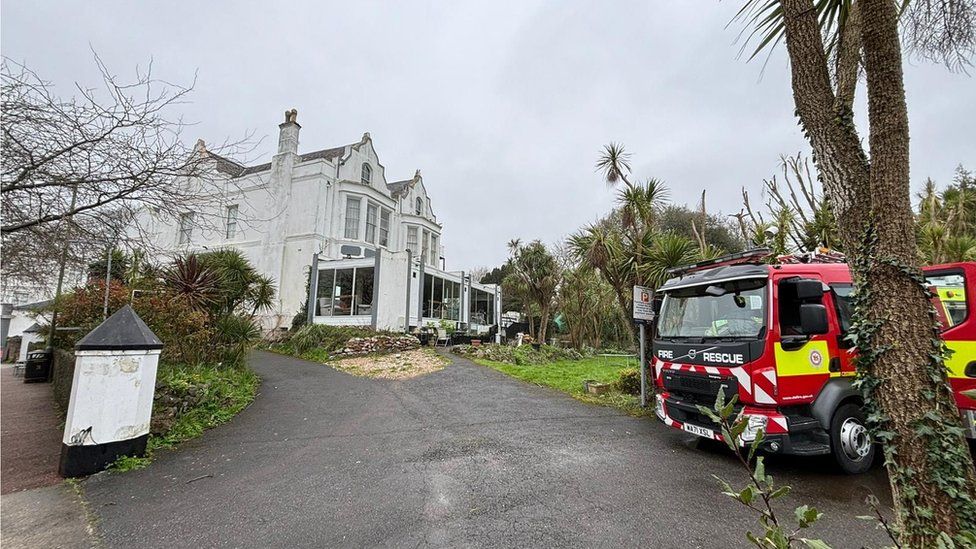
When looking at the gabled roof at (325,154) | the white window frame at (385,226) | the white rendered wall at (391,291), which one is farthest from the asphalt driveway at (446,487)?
the gabled roof at (325,154)

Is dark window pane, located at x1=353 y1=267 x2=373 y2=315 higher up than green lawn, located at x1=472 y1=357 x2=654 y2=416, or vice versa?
dark window pane, located at x1=353 y1=267 x2=373 y2=315

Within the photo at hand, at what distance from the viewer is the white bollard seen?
14.6 ft

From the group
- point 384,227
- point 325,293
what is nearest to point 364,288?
point 325,293

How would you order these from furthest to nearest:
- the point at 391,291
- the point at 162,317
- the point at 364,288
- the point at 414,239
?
1. the point at 414,239
2. the point at 364,288
3. the point at 391,291
4. the point at 162,317

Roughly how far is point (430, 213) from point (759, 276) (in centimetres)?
2328

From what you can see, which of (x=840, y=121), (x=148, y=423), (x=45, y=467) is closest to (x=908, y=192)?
(x=840, y=121)

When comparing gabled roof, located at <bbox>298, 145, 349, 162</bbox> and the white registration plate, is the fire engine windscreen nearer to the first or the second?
the white registration plate

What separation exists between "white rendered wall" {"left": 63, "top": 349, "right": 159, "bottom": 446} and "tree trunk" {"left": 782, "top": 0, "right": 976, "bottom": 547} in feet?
21.8

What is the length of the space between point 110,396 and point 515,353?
12665mm

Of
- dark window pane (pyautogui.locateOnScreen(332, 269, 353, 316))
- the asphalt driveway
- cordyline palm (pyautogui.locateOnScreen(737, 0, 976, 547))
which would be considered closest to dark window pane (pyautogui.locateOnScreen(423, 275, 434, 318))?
dark window pane (pyautogui.locateOnScreen(332, 269, 353, 316))

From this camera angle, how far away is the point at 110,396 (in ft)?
15.1

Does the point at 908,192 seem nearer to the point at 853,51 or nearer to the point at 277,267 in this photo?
the point at 853,51

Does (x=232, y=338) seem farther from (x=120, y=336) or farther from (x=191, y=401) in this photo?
(x=120, y=336)

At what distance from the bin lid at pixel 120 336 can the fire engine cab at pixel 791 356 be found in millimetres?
6691
